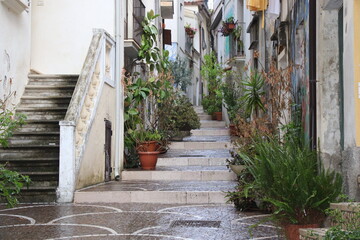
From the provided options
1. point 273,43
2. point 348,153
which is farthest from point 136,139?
point 348,153

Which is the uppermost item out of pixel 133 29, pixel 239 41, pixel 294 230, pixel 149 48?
pixel 239 41

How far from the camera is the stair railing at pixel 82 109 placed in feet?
31.8

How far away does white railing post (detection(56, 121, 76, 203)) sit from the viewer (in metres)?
9.70

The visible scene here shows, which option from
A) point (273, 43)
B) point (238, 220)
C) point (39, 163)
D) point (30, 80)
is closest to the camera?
point (238, 220)

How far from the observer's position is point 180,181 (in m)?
12.1

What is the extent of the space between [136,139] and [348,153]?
310 inches

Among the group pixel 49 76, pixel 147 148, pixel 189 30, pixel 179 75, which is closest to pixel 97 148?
pixel 147 148

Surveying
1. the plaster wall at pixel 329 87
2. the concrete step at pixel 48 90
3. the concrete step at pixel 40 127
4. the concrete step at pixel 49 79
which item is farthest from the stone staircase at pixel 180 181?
the plaster wall at pixel 329 87

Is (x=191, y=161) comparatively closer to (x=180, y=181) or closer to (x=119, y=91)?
(x=180, y=181)

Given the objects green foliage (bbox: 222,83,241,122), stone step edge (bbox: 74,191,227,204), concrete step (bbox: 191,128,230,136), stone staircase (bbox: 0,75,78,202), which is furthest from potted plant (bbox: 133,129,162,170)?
green foliage (bbox: 222,83,241,122)

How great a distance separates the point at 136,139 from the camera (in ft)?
44.8

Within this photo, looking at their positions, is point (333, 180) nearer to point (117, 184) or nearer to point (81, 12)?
point (117, 184)

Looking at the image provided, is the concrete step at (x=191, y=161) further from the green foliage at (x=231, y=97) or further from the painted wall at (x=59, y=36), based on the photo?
the green foliage at (x=231, y=97)

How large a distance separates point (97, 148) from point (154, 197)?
198 centimetres
